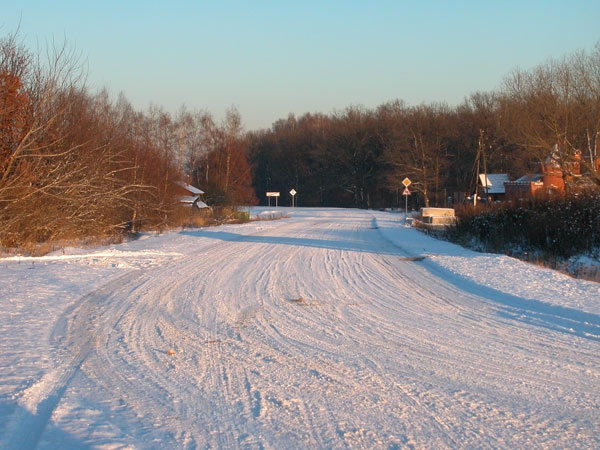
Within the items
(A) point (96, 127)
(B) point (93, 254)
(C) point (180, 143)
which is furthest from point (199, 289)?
(C) point (180, 143)

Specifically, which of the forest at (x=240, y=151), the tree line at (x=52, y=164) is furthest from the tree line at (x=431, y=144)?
the tree line at (x=52, y=164)

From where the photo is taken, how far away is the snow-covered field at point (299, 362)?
16.0 feet

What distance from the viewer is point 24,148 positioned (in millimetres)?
18516

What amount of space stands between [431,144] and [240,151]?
2720cm

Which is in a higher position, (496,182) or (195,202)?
(496,182)

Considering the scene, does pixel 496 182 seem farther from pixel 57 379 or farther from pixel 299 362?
pixel 57 379

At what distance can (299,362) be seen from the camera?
6949 mm

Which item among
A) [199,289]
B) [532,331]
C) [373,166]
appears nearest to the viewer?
[532,331]

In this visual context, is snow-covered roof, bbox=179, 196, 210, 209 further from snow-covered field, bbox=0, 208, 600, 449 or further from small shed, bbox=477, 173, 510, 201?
snow-covered field, bbox=0, 208, 600, 449

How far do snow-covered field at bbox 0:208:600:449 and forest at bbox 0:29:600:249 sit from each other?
7.13m

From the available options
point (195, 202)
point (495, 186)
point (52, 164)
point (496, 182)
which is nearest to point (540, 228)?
point (52, 164)

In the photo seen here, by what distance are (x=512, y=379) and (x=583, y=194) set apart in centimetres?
2034

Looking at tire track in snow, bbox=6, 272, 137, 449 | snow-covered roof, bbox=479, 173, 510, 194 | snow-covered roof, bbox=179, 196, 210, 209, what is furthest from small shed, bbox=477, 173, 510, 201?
tire track in snow, bbox=6, 272, 137, 449

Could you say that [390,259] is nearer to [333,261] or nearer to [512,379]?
[333,261]
